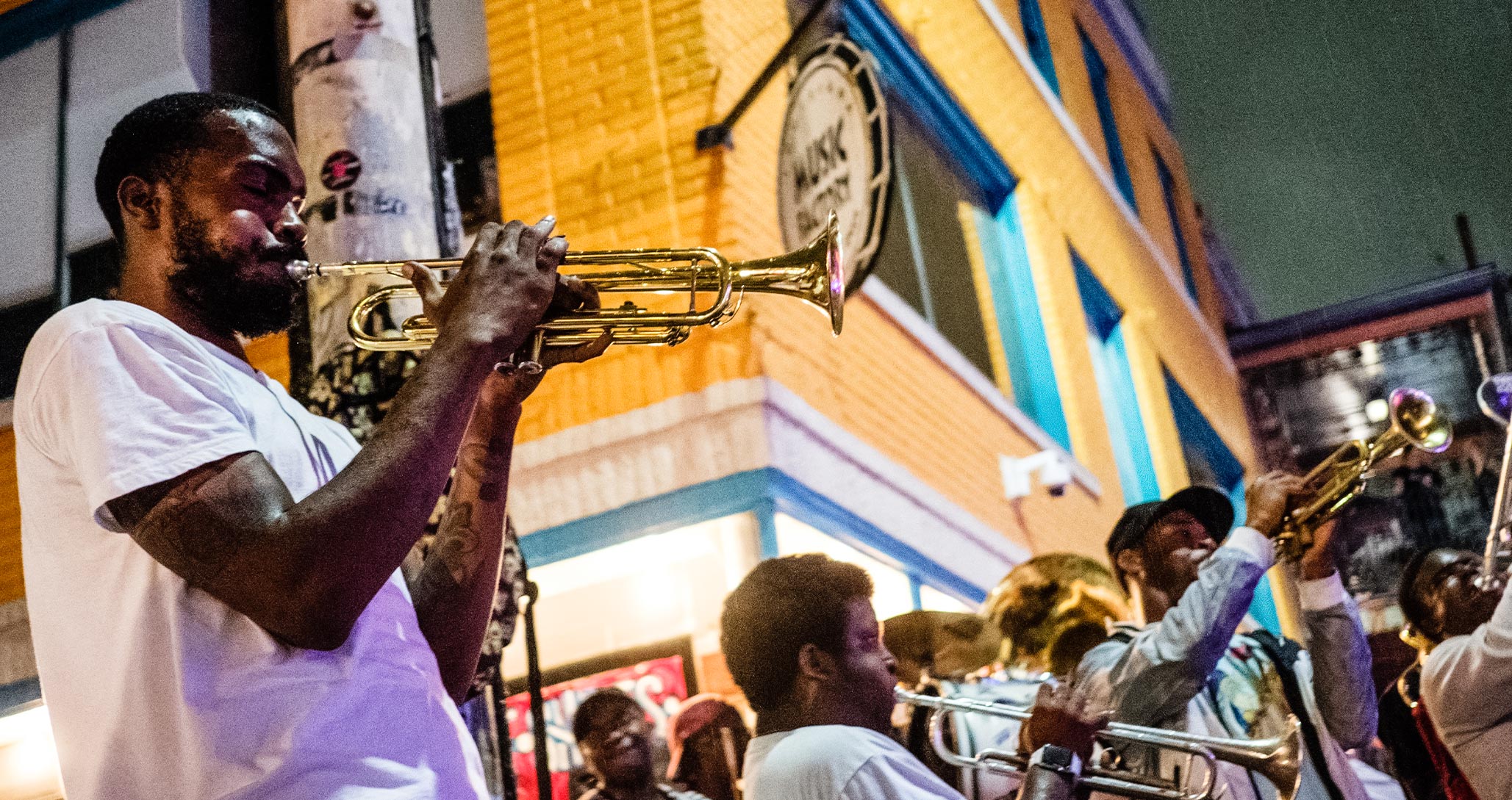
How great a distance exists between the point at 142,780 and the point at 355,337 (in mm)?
1295

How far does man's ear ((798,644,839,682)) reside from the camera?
3174 millimetres

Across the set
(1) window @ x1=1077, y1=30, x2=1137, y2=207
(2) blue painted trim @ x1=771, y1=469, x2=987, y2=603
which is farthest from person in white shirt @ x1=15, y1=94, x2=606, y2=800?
(1) window @ x1=1077, y1=30, x2=1137, y2=207

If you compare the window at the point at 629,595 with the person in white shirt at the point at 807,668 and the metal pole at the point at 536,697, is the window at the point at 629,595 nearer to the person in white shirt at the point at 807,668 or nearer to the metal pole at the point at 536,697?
the person in white shirt at the point at 807,668

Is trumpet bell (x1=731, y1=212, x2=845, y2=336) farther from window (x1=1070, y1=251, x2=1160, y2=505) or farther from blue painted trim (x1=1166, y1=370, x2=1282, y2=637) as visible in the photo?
blue painted trim (x1=1166, y1=370, x2=1282, y2=637)

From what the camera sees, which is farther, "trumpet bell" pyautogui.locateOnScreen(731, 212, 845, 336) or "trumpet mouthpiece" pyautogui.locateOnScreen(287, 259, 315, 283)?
"trumpet bell" pyautogui.locateOnScreen(731, 212, 845, 336)

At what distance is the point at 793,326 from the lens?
6793mm

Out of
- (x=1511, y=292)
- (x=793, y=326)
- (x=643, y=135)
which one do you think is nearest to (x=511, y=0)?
(x=643, y=135)

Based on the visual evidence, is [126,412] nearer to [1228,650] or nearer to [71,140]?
[1228,650]

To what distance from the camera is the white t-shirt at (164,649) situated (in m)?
1.56

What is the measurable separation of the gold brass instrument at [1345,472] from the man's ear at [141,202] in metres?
3.58

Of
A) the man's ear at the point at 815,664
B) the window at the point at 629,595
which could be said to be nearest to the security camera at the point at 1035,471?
the window at the point at 629,595

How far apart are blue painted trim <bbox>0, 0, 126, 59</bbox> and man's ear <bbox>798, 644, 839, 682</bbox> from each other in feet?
12.8

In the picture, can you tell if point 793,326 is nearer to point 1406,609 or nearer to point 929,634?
point 929,634

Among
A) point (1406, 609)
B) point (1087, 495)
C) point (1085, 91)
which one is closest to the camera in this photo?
point (1406, 609)
